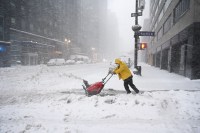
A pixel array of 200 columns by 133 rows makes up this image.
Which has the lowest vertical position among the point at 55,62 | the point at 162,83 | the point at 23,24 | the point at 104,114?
the point at 104,114

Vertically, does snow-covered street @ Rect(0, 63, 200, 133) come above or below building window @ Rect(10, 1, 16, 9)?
below

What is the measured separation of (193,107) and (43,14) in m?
50.6

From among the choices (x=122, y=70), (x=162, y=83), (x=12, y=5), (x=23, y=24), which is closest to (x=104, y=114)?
(x=122, y=70)

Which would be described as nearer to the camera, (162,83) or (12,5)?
(162,83)

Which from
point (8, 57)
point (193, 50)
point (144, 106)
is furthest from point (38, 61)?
point (144, 106)

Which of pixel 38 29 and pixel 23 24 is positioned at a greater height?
pixel 38 29

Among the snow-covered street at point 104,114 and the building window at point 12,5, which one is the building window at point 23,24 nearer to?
the building window at point 12,5

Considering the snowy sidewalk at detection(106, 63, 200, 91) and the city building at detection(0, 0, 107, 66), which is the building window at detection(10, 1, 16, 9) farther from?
the snowy sidewalk at detection(106, 63, 200, 91)

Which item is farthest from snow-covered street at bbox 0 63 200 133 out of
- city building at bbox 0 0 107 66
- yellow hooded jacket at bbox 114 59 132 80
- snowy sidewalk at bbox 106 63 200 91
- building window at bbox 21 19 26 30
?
building window at bbox 21 19 26 30

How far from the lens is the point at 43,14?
166 ft

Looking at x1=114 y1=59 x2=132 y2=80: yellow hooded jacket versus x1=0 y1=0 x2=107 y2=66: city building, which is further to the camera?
x1=0 y1=0 x2=107 y2=66: city building

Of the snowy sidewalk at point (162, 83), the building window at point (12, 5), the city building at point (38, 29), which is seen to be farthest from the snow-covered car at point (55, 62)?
the snowy sidewalk at point (162, 83)

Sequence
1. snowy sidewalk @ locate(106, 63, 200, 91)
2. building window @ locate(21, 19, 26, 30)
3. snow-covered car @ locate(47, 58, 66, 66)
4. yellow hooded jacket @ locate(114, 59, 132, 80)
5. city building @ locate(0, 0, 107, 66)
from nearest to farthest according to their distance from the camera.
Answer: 1. yellow hooded jacket @ locate(114, 59, 132, 80)
2. snowy sidewalk @ locate(106, 63, 200, 91)
3. city building @ locate(0, 0, 107, 66)
4. snow-covered car @ locate(47, 58, 66, 66)
5. building window @ locate(21, 19, 26, 30)

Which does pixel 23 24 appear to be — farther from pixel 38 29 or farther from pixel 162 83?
pixel 162 83
